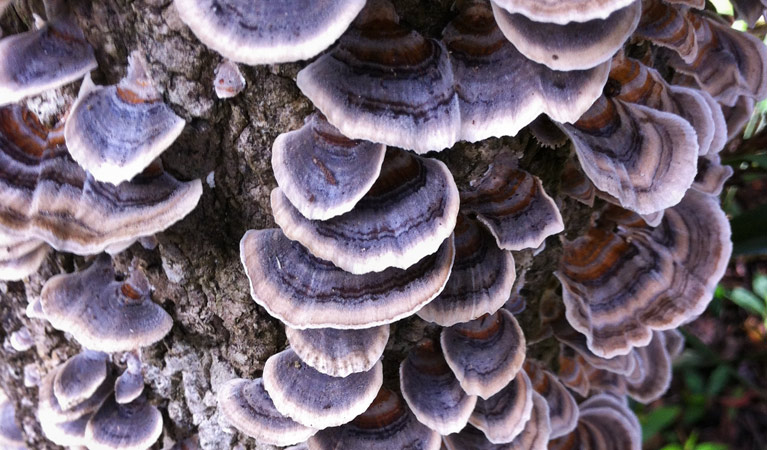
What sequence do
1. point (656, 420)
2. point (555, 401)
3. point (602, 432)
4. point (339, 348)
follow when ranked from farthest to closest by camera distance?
point (656, 420) < point (602, 432) < point (555, 401) < point (339, 348)

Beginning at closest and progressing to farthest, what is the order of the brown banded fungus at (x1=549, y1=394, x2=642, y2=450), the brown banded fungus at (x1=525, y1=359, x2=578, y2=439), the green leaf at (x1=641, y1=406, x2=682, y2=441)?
the brown banded fungus at (x1=525, y1=359, x2=578, y2=439)
the brown banded fungus at (x1=549, y1=394, x2=642, y2=450)
the green leaf at (x1=641, y1=406, x2=682, y2=441)

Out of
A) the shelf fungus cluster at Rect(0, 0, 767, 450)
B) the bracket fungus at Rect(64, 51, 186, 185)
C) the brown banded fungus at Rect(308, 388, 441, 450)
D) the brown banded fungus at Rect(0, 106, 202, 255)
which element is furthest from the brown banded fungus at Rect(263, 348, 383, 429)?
the bracket fungus at Rect(64, 51, 186, 185)

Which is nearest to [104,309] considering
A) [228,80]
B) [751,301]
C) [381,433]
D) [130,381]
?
[130,381]

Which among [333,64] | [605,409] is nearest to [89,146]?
[333,64]

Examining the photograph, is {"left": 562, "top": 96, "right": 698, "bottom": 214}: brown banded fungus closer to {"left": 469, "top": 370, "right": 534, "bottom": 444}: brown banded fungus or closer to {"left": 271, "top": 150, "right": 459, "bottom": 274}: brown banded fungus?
{"left": 271, "top": 150, "right": 459, "bottom": 274}: brown banded fungus

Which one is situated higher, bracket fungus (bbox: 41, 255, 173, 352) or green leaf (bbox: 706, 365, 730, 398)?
bracket fungus (bbox: 41, 255, 173, 352)

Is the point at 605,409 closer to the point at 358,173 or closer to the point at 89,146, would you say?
the point at 358,173

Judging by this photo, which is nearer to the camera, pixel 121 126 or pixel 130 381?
pixel 121 126

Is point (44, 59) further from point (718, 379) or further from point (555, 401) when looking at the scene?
point (718, 379)
